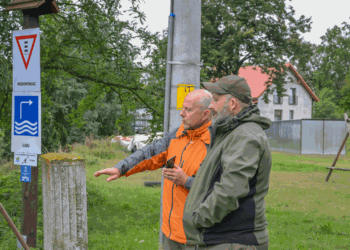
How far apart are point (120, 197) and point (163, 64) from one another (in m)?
3.80

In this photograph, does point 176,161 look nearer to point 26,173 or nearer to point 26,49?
point 26,173

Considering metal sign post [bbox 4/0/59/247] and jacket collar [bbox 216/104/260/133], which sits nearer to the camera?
jacket collar [bbox 216/104/260/133]

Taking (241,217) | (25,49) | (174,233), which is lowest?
(174,233)

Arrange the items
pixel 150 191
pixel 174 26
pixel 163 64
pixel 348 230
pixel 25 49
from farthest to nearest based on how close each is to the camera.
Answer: pixel 150 191
pixel 163 64
pixel 348 230
pixel 25 49
pixel 174 26

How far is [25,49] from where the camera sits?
410 cm

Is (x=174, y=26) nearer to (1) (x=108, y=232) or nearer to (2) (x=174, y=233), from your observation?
(2) (x=174, y=233)

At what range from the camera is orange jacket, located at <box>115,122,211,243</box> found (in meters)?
2.89

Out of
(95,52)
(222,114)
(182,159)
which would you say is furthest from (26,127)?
(95,52)

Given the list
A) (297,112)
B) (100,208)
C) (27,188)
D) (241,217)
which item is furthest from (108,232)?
(297,112)

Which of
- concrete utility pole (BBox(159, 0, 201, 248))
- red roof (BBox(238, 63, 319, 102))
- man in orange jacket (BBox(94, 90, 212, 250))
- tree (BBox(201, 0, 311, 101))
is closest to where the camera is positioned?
man in orange jacket (BBox(94, 90, 212, 250))

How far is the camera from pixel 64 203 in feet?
8.75

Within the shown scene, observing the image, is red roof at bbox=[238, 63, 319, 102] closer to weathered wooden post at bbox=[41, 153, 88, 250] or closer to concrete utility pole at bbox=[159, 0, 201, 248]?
concrete utility pole at bbox=[159, 0, 201, 248]

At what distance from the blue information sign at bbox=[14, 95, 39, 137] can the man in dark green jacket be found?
98.0 inches

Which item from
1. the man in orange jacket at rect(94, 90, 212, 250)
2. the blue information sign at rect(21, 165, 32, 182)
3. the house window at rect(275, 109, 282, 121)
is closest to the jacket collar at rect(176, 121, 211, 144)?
the man in orange jacket at rect(94, 90, 212, 250)
